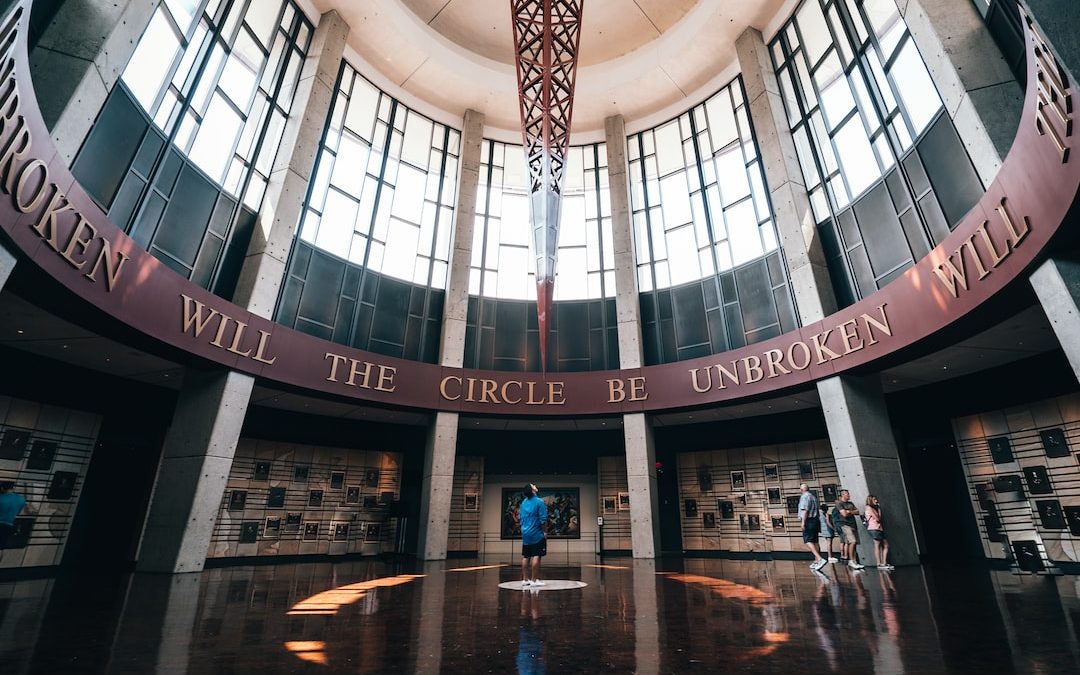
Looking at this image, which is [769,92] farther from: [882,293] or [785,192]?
[882,293]

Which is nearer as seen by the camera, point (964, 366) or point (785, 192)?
point (964, 366)

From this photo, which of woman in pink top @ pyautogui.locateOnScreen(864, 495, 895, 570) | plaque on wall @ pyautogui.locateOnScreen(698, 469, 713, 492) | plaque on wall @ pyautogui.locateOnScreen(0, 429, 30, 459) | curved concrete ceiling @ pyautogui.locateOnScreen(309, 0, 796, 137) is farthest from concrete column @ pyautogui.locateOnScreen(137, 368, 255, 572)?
plaque on wall @ pyautogui.locateOnScreen(698, 469, 713, 492)

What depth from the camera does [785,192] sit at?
1683 centimetres

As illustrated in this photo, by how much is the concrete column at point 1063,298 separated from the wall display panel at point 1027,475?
790 cm

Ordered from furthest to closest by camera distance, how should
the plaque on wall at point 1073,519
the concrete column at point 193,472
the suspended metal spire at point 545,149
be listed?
the suspended metal spire at point 545,149 → the plaque on wall at point 1073,519 → the concrete column at point 193,472

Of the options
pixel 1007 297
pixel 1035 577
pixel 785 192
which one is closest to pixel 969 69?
pixel 1007 297

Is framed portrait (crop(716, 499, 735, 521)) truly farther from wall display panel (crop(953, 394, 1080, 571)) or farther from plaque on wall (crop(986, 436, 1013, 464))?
plaque on wall (crop(986, 436, 1013, 464))

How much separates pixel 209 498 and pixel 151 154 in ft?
28.5

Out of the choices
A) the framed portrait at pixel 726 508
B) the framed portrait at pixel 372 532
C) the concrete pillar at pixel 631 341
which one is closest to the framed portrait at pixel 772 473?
the framed portrait at pixel 726 508

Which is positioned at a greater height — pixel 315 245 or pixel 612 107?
pixel 612 107

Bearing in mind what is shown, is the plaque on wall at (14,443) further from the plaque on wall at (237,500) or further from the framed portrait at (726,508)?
the framed portrait at (726,508)

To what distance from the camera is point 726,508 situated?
21.1 meters

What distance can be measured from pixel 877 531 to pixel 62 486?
71.1 ft

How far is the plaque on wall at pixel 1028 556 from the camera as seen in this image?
10.5 meters
